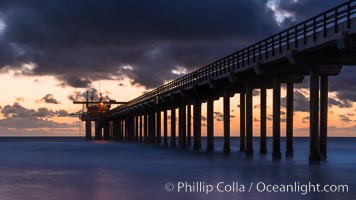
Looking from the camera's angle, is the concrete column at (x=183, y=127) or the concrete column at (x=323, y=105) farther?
the concrete column at (x=183, y=127)

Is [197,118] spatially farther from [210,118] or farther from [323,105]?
[323,105]

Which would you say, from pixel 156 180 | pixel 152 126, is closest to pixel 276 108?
pixel 156 180

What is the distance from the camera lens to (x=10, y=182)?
28531 millimetres

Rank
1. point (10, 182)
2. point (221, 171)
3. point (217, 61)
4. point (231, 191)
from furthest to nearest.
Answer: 1. point (217, 61)
2. point (221, 171)
3. point (10, 182)
4. point (231, 191)

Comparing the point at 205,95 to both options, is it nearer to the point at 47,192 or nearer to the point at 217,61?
the point at 217,61

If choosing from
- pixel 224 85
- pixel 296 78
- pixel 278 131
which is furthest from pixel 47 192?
pixel 224 85

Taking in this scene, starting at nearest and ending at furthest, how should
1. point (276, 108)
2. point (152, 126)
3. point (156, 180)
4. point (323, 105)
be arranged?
point (156, 180)
point (323, 105)
point (276, 108)
point (152, 126)

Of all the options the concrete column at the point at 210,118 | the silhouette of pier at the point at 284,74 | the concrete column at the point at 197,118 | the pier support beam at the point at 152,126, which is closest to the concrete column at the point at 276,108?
the silhouette of pier at the point at 284,74

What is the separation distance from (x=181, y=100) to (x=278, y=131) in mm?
23803

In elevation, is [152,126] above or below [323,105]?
below

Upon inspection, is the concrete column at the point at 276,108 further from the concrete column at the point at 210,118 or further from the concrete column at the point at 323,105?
the concrete column at the point at 210,118

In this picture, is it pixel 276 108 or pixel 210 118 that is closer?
pixel 276 108

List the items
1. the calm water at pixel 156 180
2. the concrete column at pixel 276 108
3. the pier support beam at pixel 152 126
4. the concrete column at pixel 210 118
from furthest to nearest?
the pier support beam at pixel 152 126 < the concrete column at pixel 210 118 < the concrete column at pixel 276 108 < the calm water at pixel 156 180

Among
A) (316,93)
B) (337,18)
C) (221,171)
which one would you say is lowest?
(221,171)
